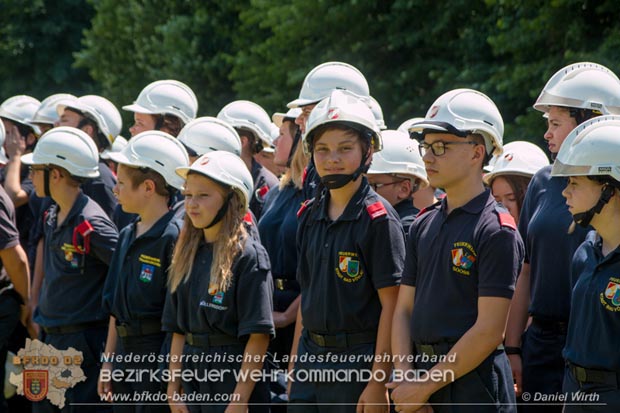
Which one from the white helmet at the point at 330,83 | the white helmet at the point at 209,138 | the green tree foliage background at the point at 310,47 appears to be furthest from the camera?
the green tree foliage background at the point at 310,47

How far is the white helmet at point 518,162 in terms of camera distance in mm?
7129

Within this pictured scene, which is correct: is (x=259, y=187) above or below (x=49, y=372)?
above

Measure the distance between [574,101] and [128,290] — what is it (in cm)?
322

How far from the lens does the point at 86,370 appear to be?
7559 mm

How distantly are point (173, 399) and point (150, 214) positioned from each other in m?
1.41

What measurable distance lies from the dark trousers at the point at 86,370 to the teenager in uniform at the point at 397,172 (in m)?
2.47

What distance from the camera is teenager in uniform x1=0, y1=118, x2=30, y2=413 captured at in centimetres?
841

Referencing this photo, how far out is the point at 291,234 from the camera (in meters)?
7.07

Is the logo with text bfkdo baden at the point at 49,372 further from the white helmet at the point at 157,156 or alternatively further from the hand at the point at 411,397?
the hand at the point at 411,397

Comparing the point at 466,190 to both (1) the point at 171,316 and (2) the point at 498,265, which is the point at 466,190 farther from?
(1) the point at 171,316

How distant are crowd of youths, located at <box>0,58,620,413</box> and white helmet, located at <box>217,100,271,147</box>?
0.73m

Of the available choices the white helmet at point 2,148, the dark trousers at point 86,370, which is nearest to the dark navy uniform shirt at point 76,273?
the dark trousers at point 86,370

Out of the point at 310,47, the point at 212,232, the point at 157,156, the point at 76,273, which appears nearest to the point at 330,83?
the point at 157,156

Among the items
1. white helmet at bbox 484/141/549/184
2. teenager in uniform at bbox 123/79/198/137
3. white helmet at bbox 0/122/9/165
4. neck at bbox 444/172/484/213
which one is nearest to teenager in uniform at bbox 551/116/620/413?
neck at bbox 444/172/484/213
